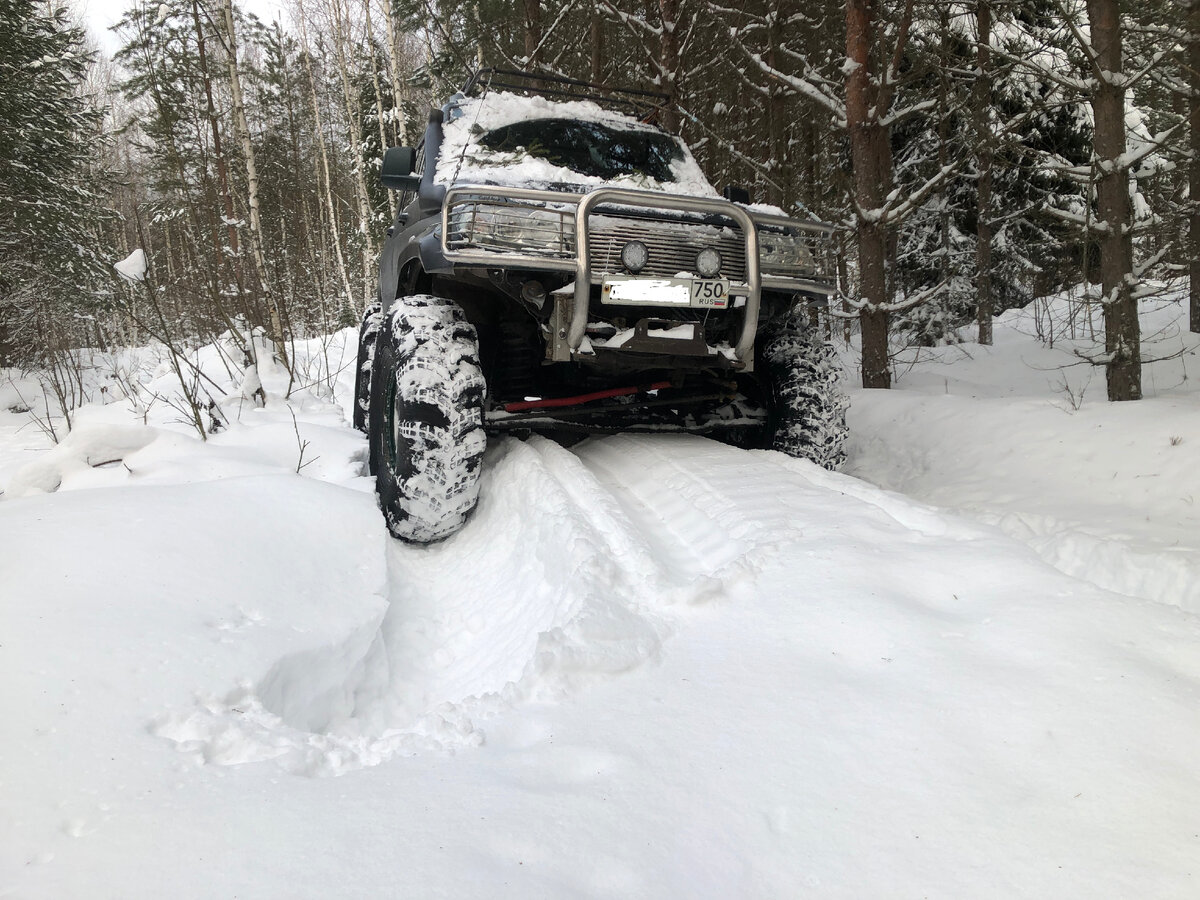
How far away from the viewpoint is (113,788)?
1.29 meters

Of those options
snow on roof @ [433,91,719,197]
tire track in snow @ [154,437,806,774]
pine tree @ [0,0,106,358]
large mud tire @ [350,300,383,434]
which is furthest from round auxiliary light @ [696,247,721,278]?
pine tree @ [0,0,106,358]

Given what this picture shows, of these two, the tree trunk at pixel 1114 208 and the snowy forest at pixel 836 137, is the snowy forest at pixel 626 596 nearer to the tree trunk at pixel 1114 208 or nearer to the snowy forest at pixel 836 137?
the tree trunk at pixel 1114 208

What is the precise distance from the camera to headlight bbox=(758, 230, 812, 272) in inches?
138

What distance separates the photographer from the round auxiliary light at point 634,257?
3.12m

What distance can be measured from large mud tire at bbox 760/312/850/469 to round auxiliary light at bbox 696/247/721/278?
1.02 metres

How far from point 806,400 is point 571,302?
1.49m

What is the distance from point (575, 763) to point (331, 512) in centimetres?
189

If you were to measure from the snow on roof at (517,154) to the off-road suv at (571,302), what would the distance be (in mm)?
16

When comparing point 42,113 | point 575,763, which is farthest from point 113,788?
point 42,113

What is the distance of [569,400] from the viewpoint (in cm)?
394

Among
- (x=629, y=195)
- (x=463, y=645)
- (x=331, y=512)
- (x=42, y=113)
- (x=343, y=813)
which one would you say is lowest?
(x=463, y=645)

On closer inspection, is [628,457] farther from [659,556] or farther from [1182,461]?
[1182,461]

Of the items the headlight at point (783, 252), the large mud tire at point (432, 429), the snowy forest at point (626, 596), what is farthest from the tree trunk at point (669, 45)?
the large mud tire at point (432, 429)

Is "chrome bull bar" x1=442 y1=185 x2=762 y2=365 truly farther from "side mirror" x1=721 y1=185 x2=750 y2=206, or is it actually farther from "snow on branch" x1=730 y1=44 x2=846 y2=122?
"snow on branch" x1=730 y1=44 x2=846 y2=122
